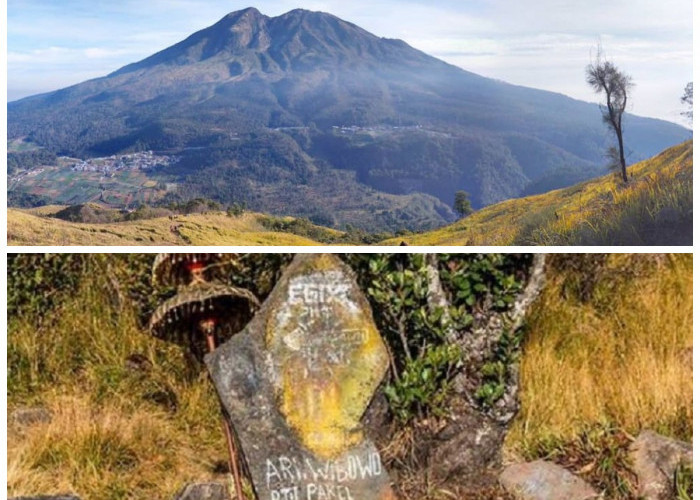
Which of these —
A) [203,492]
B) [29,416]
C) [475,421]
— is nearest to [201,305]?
[203,492]

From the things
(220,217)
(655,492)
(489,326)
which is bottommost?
(655,492)

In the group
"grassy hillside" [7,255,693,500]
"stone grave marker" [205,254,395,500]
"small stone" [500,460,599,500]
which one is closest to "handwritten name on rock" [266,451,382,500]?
"stone grave marker" [205,254,395,500]

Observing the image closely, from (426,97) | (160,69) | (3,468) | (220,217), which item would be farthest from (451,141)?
(3,468)

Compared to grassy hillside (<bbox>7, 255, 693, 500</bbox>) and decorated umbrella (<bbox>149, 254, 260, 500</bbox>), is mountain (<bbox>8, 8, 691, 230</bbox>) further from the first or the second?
decorated umbrella (<bbox>149, 254, 260, 500</bbox>)

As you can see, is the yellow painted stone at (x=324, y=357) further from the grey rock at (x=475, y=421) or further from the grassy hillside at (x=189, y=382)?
the grassy hillside at (x=189, y=382)

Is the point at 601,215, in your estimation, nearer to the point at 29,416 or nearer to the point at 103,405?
the point at 103,405

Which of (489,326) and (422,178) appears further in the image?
(422,178)

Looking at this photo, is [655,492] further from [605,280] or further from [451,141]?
[451,141]
